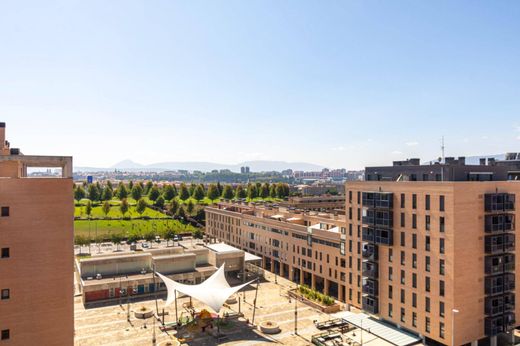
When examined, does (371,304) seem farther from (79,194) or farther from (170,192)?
(79,194)

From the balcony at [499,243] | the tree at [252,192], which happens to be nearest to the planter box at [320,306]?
the balcony at [499,243]

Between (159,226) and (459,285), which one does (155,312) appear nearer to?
(459,285)

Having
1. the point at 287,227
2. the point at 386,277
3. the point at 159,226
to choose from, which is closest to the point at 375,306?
the point at 386,277

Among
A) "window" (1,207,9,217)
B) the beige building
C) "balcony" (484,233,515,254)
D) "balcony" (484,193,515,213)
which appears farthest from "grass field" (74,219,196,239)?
"balcony" (484,193,515,213)

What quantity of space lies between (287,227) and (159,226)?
66.5 meters

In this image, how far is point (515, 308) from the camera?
4972 cm

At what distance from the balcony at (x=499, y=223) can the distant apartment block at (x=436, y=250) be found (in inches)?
4.7

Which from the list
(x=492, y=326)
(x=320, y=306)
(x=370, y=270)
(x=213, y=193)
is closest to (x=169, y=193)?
(x=213, y=193)

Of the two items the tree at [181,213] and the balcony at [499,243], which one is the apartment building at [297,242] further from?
the tree at [181,213]

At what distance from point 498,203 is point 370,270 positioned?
→ 17.4m

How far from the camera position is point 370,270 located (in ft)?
168

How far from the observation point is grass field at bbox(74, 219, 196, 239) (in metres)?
120

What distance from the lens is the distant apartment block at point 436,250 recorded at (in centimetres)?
4294

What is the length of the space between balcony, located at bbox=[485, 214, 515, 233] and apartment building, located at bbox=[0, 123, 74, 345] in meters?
44.4
